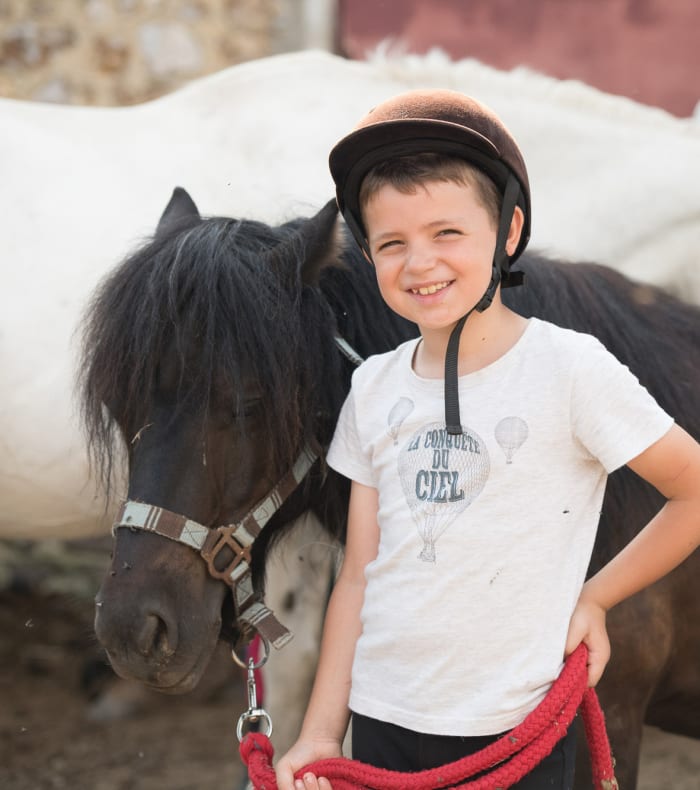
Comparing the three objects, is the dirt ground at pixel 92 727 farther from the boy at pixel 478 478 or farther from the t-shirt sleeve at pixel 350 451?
the boy at pixel 478 478

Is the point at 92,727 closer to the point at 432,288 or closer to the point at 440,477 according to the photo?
the point at 440,477

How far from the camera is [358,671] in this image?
4.20 ft

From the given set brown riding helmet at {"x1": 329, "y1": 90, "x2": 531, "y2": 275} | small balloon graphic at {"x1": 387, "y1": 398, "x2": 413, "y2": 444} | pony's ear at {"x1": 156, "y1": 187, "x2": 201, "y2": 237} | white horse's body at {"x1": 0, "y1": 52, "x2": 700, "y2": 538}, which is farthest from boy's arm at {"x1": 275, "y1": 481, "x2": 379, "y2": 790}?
white horse's body at {"x1": 0, "y1": 52, "x2": 700, "y2": 538}

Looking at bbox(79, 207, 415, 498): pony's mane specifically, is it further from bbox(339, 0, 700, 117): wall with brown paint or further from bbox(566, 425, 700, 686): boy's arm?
bbox(339, 0, 700, 117): wall with brown paint

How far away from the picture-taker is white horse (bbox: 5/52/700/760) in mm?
2398

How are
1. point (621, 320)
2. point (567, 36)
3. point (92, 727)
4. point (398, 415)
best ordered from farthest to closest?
1. point (567, 36)
2. point (92, 727)
3. point (621, 320)
4. point (398, 415)

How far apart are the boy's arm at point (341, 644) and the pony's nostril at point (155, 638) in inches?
7.9

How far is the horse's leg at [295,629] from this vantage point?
2.35m

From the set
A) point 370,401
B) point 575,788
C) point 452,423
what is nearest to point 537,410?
point 452,423

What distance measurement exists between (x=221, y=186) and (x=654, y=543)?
1.63m

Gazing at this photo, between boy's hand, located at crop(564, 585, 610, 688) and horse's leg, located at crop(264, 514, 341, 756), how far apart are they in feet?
3.56

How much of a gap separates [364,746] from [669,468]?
20.7 inches

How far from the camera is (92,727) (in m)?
3.23

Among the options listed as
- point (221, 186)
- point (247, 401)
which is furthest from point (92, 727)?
point (247, 401)
